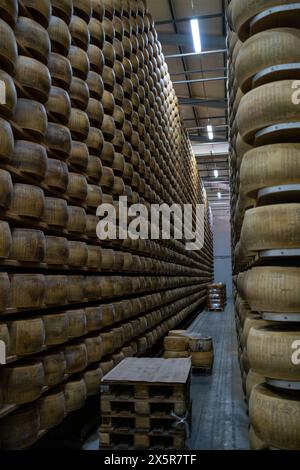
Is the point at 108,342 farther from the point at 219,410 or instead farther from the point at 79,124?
the point at 79,124

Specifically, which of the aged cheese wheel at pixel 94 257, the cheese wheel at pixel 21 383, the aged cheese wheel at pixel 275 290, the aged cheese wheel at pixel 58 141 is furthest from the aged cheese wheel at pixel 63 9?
the cheese wheel at pixel 21 383

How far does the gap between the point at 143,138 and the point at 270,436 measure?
18.9 feet

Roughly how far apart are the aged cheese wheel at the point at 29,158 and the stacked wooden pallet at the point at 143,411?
1948 mm

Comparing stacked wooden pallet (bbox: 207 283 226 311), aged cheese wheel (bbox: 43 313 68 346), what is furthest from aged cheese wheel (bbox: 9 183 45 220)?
stacked wooden pallet (bbox: 207 283 226 311)

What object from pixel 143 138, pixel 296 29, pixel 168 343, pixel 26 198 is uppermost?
pixel 143 138

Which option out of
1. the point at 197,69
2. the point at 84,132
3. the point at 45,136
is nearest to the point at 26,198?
the point at 45,136

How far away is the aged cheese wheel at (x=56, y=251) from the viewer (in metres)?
3.88

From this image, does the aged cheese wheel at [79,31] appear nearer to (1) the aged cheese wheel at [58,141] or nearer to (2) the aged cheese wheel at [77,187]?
(1) the aged cheese wheel at [58,141]

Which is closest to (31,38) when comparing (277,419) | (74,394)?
(74,394)

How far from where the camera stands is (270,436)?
8.61ft

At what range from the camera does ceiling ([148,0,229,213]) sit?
37.0 ft

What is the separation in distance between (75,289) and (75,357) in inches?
25.7

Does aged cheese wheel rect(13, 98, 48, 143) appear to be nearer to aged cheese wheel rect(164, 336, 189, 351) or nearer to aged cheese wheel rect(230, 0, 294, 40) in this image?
aged cheese wheel rect(230, 0, 294, 40)

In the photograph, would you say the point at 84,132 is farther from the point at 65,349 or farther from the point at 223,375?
the point at 223,375
